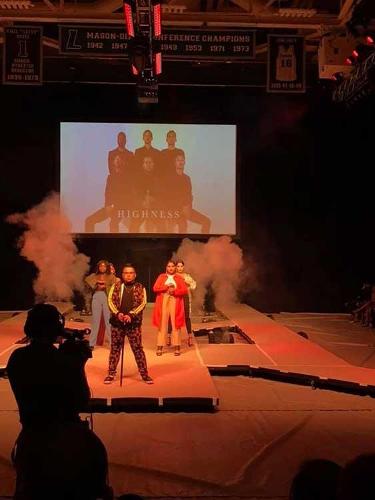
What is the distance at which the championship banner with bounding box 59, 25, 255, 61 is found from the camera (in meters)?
7.99

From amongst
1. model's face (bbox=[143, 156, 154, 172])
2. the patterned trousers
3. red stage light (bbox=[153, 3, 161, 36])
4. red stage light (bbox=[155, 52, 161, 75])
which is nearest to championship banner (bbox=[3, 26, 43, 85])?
red stage light (bbox=[155, 52, 161, 75])

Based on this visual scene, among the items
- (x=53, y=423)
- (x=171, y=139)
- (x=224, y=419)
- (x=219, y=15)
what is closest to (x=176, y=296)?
(x=224, y=419)

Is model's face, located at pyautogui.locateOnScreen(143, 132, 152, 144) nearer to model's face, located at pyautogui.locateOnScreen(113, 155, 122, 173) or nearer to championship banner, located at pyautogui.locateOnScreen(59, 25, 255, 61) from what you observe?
model's face, located at pyautogui.locateOnScreen(113, 155, 122, 173)

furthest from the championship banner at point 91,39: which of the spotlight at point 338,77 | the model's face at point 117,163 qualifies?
the model's face at point 117,163

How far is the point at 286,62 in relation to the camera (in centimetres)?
866

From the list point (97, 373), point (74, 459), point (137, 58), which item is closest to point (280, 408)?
point (97, 373)

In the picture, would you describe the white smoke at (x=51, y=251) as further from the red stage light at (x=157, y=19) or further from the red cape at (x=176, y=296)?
the red stage light at (x=157, y=19)

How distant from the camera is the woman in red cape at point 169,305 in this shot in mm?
7922

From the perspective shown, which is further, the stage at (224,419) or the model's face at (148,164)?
the model's face at (148,164)

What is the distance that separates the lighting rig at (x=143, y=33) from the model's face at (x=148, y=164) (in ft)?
15.7

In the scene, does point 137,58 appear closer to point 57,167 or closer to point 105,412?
point 105,412

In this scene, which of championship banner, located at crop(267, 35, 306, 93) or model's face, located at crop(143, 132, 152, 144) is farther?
model's face, located at crop(143, 132, 152, 144)

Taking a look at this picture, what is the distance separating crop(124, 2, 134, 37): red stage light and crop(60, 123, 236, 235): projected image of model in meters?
5.88

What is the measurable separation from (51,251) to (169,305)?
20.8ft
